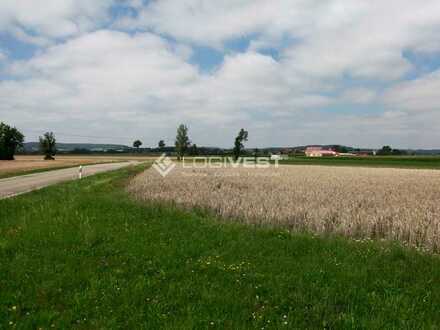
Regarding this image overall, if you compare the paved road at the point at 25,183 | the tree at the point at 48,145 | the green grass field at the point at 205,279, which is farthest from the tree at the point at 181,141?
the green grass field at the point at 205,279

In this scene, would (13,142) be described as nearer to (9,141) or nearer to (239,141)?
(9,141)

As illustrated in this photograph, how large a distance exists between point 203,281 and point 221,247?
209cm

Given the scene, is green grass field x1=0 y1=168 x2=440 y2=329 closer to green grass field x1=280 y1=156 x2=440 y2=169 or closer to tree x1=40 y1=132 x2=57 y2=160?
green grass field x1=280 y1=156 x2=440 y2=169

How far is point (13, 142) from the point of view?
107000mm

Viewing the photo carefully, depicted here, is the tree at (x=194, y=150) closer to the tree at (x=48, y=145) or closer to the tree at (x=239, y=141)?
the tree at (x=239, y=141)

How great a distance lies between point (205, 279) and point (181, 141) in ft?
415

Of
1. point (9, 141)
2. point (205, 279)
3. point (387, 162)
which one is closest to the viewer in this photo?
point (205, 279)

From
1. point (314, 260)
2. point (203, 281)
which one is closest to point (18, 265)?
point (203, 281)

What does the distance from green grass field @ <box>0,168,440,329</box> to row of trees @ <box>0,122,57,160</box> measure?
10804cm

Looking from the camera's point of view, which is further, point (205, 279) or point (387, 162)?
point (387, 162)

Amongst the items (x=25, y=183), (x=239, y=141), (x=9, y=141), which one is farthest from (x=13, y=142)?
(x=25, y=183)

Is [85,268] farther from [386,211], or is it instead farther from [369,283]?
[386,211]

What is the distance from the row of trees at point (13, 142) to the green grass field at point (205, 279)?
108041 millimetres

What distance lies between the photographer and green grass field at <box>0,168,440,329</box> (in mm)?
4777
